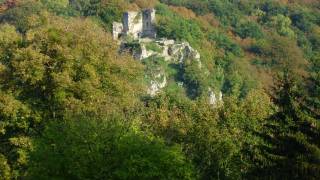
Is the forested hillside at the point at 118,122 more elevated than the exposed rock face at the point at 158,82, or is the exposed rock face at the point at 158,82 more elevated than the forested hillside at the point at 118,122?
the forested hillside at the point at 118,122

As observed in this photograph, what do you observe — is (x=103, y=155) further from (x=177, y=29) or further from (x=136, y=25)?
(x=177, y=29)

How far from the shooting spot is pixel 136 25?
98250mm

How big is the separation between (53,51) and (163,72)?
48.3 m

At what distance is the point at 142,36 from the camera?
9894 cm

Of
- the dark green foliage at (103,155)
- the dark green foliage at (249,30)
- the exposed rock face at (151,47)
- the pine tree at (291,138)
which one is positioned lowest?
the dark green foliage at (249,30)

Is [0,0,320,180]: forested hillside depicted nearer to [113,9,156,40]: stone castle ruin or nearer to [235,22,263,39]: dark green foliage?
[113,9,156,40]: stone castle ruin

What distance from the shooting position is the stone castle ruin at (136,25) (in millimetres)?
96375

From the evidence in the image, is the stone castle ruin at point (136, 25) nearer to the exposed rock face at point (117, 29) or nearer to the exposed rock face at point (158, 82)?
the exposed rock face at point (117, 29)

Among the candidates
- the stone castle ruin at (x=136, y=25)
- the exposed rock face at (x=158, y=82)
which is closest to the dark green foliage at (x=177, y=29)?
the stone castle ruin at (x=136, y=25)

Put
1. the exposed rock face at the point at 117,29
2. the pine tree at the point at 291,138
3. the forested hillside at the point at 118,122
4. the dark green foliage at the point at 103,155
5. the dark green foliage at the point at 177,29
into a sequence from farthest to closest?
the dark green foliage at the point at 177,29, the exposed rock face at the point at 117,29, the forested hillside at the point at 118,122, the dark green foliage at the point at 103,155, the pine tree at the point at 291,138

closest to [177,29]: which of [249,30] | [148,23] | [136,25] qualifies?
[148,23]

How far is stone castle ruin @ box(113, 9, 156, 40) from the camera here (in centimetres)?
9638

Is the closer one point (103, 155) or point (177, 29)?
point (103, 155)

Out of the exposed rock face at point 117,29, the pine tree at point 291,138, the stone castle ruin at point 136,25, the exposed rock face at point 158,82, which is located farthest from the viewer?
the stone castle ruin at point 136,25
